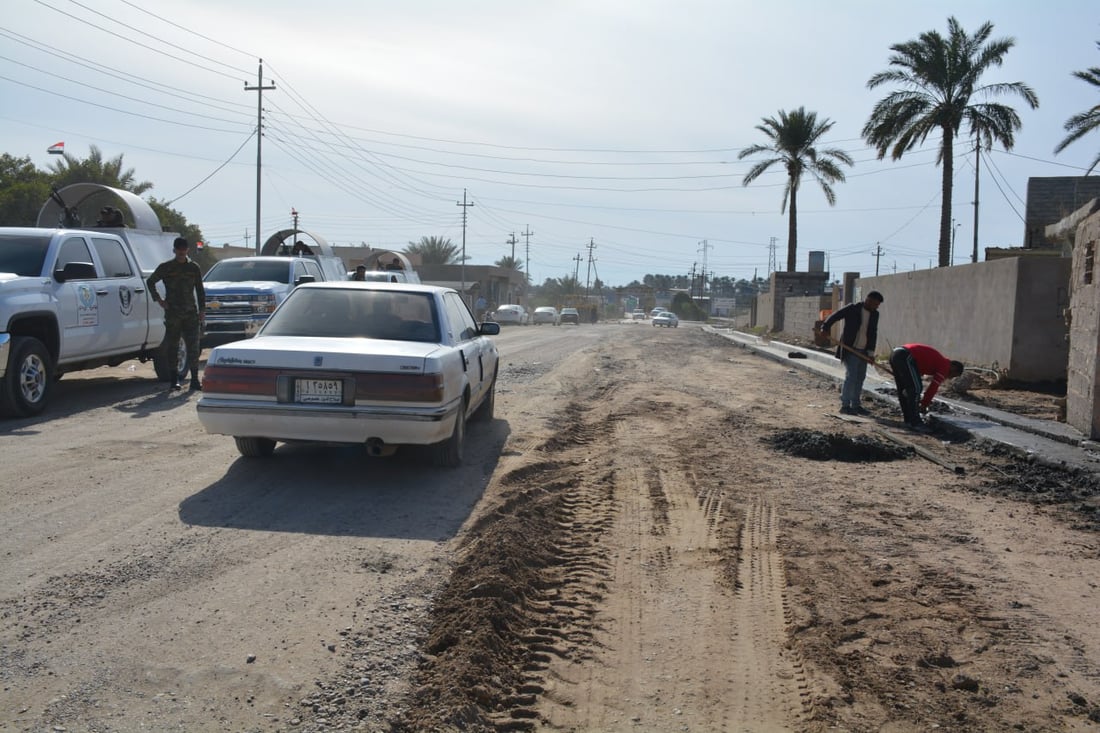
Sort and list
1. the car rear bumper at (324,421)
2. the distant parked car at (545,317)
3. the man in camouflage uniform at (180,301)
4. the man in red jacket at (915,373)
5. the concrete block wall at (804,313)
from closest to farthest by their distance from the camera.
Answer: the car rear bumper at (324,421)
the man in red jacket at (915,373)
the man in camouflage uniform at (180,301)
the concrete block wall at (804,313)
the distant parked car at (545,317)

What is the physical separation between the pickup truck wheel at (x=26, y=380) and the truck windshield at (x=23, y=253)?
88 cm

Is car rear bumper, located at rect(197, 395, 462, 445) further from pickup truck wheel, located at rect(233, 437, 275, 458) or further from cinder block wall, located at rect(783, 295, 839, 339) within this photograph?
cinder block wall, located at rect(783, 295, 839, 339)

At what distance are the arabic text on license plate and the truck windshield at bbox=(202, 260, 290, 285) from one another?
1028 centimetres

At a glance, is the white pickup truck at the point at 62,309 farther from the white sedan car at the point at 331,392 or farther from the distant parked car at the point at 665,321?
the distant parked car at the point at 665,321

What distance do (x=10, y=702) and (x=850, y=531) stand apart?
4.83m


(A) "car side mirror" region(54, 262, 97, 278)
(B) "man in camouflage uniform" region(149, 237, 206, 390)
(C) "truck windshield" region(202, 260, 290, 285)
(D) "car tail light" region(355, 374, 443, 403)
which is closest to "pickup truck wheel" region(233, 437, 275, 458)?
(D) "car tail light" region(355, 374, 443, 403)

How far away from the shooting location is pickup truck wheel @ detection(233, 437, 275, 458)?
7.39 metres

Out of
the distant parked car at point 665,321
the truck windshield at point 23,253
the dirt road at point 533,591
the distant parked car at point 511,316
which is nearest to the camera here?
the dirt road at point 533,591

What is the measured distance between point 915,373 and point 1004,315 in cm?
476

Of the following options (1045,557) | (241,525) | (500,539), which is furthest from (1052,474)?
(241,525)

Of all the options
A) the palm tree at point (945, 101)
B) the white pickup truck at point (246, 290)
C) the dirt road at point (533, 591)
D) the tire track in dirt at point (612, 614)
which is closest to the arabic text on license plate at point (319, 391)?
the dirt road at point (533, 591)

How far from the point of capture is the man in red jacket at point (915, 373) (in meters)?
11.3

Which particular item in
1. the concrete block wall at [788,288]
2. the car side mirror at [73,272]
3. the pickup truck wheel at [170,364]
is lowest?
the pickup truck wheel at [170,364]

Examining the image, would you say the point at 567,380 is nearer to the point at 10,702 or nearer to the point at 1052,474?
the point at 1052,474
